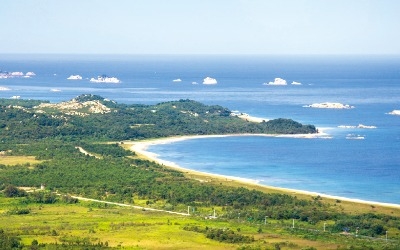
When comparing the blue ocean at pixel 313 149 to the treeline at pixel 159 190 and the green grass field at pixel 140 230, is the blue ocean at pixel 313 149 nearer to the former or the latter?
the treeline at pixel 159 190

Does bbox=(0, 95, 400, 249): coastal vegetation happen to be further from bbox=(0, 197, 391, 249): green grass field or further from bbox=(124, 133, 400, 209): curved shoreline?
bbox=(124, 133, 400, 209): curved shoreline

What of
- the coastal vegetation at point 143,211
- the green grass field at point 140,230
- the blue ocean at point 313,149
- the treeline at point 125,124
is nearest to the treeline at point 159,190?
the coastal vegetation at point 143,211

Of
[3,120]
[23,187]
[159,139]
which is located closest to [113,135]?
[159,139]

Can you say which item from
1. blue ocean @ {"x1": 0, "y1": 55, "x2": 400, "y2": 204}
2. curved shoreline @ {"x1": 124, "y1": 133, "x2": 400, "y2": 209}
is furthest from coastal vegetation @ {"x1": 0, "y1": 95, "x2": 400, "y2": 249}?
blue ocean @ {"x1": 0, "y1": 55, "x2": 400, "y2": 204}

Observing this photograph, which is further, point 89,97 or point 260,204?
point 89,97

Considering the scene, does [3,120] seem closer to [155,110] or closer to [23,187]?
[155,110]
